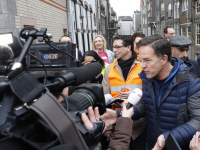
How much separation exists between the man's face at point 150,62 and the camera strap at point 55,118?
1.19 m

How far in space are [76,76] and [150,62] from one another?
96 cm

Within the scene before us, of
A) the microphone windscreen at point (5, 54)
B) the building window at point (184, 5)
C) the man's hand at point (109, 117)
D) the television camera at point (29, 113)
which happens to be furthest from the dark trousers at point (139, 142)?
the building window at point (184, 5)

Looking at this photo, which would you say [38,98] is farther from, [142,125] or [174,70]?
[142,125]

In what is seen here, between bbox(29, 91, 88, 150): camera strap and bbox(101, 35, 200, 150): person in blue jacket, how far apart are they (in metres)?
1.03

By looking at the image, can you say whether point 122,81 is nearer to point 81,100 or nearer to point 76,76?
point 81,100

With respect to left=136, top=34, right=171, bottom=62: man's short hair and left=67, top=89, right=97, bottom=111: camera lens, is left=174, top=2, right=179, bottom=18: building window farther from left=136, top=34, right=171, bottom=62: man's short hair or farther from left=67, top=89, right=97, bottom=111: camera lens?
left=67, top=89, right=97, bottom=111: camera lens

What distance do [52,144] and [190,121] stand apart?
1.36 metres

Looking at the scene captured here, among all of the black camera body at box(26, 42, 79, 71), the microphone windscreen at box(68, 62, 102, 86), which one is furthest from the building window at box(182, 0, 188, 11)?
the microphone windscreen at box(68, 62, 102, 86)

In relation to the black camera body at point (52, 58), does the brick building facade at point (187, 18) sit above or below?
above

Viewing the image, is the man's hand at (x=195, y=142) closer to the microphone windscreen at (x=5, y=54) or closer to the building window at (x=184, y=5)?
the microphone windscreen at (x=5, y=54)

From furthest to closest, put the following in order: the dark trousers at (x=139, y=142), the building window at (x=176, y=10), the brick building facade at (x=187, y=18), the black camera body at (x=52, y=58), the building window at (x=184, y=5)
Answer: the building window at (x=176, y=10), the building window at (x=184, y=5), the brick building facade at (x=187, y=18), the dark trousers at (x=139, y=142), the black camera body at (x=52, y=58)

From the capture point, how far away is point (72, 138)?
3.04 ft

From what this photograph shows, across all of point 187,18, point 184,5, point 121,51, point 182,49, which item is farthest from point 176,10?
point 121,51

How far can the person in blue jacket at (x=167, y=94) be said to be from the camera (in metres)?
1.77
